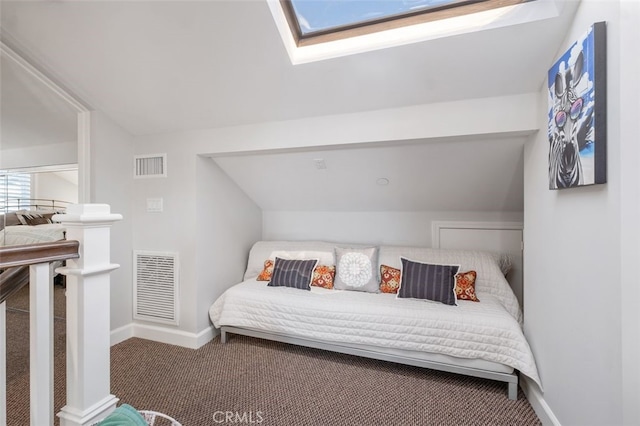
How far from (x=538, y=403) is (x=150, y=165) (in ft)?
11.2

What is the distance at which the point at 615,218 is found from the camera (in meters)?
1.04

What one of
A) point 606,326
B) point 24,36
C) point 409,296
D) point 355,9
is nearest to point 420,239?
point 409,296

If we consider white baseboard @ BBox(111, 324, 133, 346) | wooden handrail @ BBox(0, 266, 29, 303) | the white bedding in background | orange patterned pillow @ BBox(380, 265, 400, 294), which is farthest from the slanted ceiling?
wooden handrail @ BBox(0, 266, 29, 303)

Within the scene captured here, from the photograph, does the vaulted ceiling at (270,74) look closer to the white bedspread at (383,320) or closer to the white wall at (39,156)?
the white wall at (39,156)

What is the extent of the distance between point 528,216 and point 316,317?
1.66m

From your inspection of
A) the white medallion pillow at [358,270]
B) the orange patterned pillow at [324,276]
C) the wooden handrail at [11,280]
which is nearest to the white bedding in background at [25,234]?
the wooden handrail at [11,280]

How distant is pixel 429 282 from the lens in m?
2.39

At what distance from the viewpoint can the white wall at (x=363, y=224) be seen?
2.94m

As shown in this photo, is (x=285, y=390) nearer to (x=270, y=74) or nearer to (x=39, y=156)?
(x=270, y=74)

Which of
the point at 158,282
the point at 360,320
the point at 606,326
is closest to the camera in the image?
the point at 606,326

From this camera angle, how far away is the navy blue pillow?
271 centimetres

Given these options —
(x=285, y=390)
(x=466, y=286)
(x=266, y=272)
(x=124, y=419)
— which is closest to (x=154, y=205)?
(x=266, y=272)

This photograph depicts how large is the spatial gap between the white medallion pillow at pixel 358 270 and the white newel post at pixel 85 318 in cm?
196

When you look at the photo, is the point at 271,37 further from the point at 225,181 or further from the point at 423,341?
the point at 423,341
